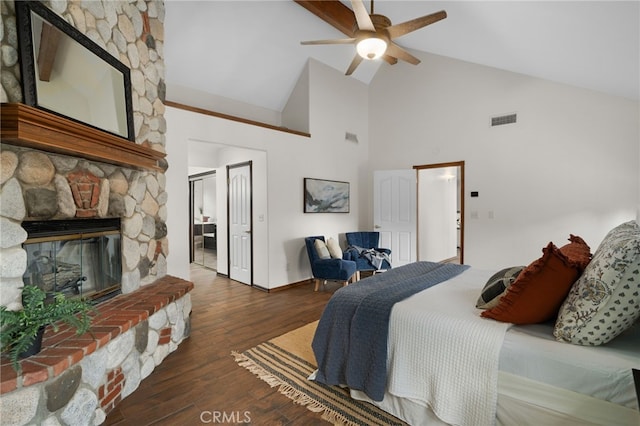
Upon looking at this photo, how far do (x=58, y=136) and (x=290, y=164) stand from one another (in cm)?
322

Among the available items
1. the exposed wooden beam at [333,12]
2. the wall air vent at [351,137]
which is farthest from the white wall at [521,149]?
the exposed wooden beam at [333,12]

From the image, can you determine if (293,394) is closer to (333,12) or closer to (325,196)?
(325,196)

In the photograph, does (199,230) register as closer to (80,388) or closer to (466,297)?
(80,388)

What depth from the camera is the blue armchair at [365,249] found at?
4754 mm

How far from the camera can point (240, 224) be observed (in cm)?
498

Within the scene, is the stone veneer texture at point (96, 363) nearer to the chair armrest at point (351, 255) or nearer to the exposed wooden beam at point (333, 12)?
the chair armrest at point (351, 255)

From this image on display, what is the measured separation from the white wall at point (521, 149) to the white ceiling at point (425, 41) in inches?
10.9

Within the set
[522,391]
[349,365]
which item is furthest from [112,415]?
[522,391]

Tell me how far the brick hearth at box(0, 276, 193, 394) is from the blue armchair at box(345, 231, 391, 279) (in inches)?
108

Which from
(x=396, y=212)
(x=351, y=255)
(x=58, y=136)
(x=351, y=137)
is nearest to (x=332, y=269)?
(x=351, y=255)

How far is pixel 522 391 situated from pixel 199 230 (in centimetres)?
702

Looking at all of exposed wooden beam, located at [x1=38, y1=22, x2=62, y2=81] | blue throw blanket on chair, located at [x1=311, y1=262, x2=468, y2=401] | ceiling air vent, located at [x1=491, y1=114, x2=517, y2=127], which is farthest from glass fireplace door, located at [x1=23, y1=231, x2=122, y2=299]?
ceiling air vent, located at [x1=491, y1=114, x2=517, y2=127]

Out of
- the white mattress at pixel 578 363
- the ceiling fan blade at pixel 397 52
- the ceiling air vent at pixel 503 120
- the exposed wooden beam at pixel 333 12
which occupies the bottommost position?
the white mattress at pixel 578 363

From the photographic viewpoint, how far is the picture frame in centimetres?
496
